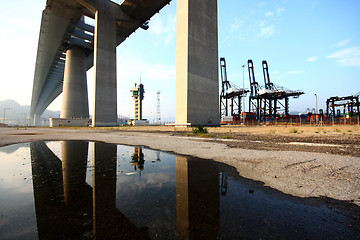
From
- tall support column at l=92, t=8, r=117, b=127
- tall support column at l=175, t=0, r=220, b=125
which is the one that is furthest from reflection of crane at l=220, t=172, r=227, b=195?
tall support column at l=92, t=8, r=117, b=127

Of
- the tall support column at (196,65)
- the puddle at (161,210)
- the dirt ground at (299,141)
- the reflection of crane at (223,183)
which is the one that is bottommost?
the reflection of crane at (223,183)

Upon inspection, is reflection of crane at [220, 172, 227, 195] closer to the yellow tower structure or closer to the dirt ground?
the dirt ground

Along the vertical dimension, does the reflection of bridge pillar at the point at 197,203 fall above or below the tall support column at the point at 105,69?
below

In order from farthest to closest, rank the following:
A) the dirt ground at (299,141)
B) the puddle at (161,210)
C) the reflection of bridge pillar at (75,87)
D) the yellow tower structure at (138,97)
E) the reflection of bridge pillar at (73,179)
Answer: the yellow tower structure at (138,97), the reflection of bridge pillar at (75,87), the dirt ground at (299,141), the reflection of bridge pillar at (73,179), the puddle at (161,210)

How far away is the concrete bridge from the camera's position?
2350cm

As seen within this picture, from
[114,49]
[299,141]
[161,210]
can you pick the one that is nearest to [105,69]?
[114,49]

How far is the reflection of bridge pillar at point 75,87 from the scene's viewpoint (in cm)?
3961

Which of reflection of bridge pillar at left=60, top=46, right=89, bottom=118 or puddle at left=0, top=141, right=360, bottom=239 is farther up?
reflection of bridge pillar at left=60, top=46, right=89, bottom=118

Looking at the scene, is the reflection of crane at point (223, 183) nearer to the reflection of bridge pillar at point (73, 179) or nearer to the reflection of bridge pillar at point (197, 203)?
the reflection of bridge pillar at point (197, 203)

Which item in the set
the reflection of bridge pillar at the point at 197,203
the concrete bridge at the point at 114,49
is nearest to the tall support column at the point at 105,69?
the concrete bridge at the point at 114,49

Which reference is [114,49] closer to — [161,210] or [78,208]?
[78,208]

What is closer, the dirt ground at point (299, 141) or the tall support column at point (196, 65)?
the dirt ground at point (299, 141)

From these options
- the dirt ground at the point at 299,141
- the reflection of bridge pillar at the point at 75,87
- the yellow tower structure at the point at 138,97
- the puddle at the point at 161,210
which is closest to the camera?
the puddle at the point at 161,210

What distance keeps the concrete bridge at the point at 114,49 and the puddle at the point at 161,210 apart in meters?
20.2
